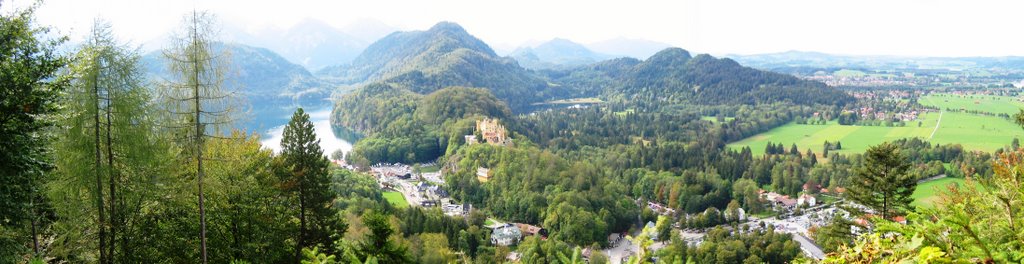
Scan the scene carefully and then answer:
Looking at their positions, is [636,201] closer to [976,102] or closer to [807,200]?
[807,200]

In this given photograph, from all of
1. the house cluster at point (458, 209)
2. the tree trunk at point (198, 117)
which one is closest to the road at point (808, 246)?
the house cluster at point (458, 209)

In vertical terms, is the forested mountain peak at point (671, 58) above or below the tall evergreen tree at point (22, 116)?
above

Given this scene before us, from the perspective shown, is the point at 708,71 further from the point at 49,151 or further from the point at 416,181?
the point at 49,151

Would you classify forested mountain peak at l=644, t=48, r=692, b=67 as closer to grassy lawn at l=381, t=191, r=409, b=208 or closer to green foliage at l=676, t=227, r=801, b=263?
grassy lawn at l=381, t=191, r=409, b=208

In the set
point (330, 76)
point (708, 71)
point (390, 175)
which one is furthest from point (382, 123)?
point (330, 76)

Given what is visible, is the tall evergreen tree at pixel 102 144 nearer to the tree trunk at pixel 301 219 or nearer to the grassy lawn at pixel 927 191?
the tree trunk at pixel 301 219

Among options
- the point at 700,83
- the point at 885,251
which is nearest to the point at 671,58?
the point at 700,83
